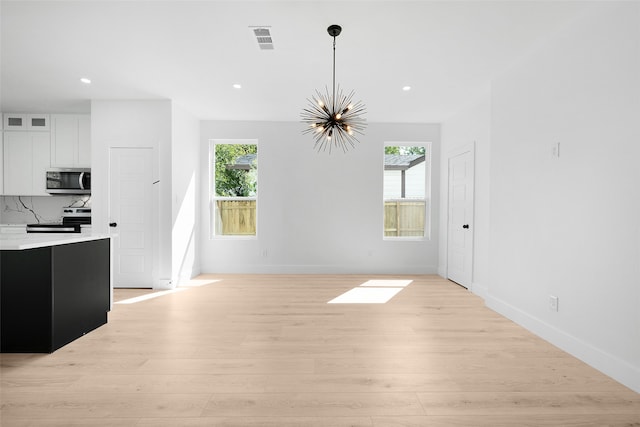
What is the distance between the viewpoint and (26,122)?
210 inches

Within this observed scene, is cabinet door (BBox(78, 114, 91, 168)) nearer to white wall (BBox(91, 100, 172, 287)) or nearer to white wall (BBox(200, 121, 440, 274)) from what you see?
white wall (BBox(91, 100, 172, 287))

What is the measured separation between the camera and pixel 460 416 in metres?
1.84

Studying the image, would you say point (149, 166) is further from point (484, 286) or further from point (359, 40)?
Result: point (484, 286)

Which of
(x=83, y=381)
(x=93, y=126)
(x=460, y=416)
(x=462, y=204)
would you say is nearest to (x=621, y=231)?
(x=460, y=416)

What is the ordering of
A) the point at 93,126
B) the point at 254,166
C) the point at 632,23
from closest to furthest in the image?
the point at 632,23
the point at 93,126
the point at 254,166

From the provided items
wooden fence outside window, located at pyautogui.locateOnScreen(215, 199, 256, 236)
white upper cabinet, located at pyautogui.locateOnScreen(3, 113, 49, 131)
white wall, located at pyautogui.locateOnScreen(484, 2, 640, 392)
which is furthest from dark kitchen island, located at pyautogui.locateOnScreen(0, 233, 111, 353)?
white wall, located at pyautogui.locateOnScreen(484, 2, 640, 392)

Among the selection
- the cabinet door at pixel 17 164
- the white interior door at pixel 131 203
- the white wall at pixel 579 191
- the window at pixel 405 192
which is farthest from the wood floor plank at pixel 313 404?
the cabinet door at pixel 17 164

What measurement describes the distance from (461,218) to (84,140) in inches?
246

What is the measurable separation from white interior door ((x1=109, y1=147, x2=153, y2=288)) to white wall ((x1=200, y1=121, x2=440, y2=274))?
4.05 ft

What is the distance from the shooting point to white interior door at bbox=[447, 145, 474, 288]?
195 inches

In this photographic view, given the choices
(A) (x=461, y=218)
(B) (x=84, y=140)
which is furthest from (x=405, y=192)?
(B) (x=84, y=140)

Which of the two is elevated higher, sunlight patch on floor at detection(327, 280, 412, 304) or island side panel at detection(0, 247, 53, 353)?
island side panel at detection(0, 247, 53, 353)

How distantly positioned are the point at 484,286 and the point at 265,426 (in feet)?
12.2

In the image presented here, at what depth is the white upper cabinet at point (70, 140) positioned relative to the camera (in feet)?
17.4
